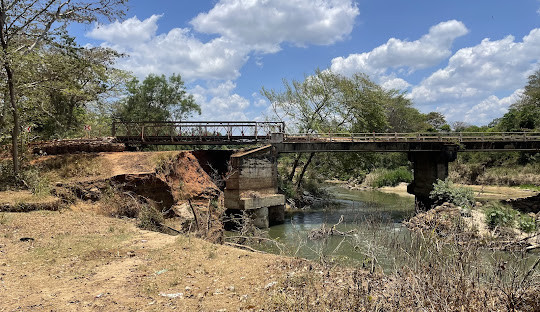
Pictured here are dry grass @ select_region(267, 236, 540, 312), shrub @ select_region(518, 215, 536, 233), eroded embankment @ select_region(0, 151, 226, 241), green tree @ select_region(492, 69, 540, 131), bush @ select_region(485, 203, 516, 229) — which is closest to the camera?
dry grass @ select_region(267, 236, 540, 312)

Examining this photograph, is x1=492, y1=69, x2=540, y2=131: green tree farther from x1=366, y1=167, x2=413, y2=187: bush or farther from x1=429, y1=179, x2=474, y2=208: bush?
x1=429, y1=179, x2=474, y2=208: bush

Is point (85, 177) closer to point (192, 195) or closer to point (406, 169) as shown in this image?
point (192, 195)

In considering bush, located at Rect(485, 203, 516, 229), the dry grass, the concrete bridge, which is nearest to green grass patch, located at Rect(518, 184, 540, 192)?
the concrete bridge

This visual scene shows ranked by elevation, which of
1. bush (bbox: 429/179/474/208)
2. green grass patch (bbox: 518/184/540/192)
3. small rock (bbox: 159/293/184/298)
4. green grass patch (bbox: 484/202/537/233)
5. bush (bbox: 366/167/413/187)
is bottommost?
green grass patch (bbox: 518/184/540/192)

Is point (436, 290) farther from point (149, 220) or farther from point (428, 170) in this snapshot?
point (428, 170)

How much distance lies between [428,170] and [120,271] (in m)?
27.8

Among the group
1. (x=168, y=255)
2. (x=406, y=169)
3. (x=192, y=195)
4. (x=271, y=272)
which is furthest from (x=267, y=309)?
(x=406, y=169)

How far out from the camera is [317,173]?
123 ft

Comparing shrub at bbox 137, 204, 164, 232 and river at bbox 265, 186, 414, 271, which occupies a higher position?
shrub at bbox 137, 204, 164, 232

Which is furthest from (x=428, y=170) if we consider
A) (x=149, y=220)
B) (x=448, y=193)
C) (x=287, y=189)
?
(x=149, y=220)

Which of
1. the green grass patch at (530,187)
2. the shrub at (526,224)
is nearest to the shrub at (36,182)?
the shrub at (526,224)

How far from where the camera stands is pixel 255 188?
23.7 m

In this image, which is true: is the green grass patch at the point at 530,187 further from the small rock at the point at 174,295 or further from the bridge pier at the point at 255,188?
the small rock at the point at 174,295

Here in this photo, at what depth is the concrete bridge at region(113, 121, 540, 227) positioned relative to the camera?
75.6 feet
